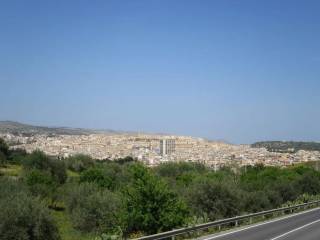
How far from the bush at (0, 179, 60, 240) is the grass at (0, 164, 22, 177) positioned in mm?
50183

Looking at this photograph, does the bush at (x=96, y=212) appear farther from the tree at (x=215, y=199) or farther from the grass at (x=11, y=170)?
the grass at (x=11, y=170)

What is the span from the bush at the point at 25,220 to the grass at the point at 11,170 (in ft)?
165

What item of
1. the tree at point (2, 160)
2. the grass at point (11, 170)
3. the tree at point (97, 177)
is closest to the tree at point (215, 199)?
the tree at point (97, 177)

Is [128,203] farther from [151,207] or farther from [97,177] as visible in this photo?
[97,177]

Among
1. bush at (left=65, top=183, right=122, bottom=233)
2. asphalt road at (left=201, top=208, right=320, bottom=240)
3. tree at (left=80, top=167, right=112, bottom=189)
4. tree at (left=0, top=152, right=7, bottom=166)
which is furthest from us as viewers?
tree at (left=0, top=152, right=7, bottom=166)

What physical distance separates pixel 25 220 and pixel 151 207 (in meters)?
8.61

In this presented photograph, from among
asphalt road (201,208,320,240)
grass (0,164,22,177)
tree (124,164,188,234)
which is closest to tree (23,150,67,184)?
grass (0,164,22,177)

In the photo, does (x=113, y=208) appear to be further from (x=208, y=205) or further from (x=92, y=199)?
(x=208, y=205)

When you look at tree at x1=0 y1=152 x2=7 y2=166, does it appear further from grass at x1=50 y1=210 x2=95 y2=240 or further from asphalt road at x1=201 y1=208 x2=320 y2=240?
asphalt road at x1=201 y1=208 x2=320 y2=240

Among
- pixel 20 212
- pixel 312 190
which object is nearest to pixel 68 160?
pixel 312 190

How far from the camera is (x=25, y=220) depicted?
3328 cm

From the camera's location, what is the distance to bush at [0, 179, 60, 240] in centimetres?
3212

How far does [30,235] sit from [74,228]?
14.9 meters

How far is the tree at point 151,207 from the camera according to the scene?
29.1m
